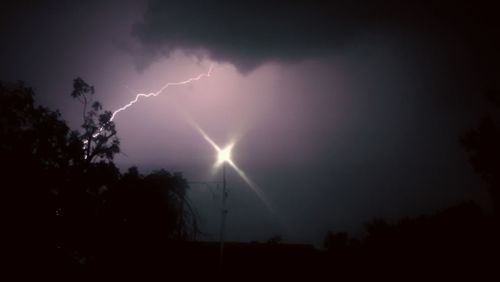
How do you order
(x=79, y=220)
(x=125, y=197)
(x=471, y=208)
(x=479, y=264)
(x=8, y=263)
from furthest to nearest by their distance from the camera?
(x=471, y=208), (x=125, y=197), (x=79, y=220), (x=479, y=264), (x=8, y=263)

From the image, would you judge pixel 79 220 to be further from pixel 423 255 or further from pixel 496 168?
pixel 496 168

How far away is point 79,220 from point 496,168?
28.4m

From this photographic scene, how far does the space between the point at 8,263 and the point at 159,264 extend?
24.0ft

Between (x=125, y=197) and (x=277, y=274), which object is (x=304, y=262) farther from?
(x=125, y=197)

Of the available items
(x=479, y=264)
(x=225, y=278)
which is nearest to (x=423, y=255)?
(x=479, y=264)

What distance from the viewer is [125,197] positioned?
2048 centimetres

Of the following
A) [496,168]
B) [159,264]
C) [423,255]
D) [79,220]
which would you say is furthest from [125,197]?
[496,168]

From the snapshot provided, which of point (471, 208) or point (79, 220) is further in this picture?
point (471, 208)

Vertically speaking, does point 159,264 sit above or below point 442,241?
below

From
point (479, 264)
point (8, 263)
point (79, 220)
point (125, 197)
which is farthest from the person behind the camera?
point (125, 197)

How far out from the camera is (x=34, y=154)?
17578mm

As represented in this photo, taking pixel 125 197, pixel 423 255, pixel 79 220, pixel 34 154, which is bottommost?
pixel 423 255

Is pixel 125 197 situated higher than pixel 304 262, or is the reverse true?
pixel 125 197

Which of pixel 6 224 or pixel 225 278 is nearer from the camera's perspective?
pixel 6 224
